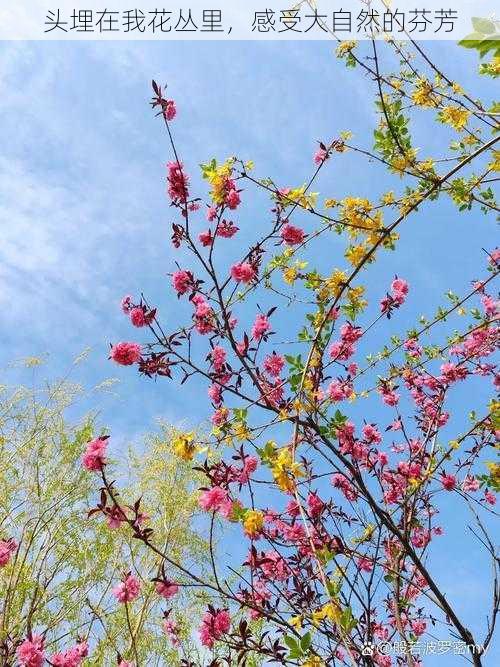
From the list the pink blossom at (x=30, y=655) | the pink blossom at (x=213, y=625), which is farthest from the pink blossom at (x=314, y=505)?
the pink blossom at (x=30, y=655)

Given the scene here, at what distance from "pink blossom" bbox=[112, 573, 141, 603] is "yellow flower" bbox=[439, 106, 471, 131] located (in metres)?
3.37

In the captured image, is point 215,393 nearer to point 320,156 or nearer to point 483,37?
point 320,156

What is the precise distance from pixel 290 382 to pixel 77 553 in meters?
5.47

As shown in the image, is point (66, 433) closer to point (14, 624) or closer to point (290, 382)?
point (14, 624)

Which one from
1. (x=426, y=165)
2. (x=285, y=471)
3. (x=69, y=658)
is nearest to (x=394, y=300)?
(x=426, y=165)

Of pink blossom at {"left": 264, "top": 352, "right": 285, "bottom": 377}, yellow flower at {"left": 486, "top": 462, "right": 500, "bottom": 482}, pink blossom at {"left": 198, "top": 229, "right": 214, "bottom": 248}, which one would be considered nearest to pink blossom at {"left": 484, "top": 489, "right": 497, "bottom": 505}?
yellow flower at {"left": 486, "top": 462, "right": 500, "bottom": 482}

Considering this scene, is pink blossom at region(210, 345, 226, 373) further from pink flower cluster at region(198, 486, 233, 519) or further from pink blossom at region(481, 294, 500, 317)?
pink blossom at region(481, 294, 500, 317)

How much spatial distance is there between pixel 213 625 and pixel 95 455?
1031 millimetres

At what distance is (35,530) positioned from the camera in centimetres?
651

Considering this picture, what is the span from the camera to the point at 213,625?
276 centimetres

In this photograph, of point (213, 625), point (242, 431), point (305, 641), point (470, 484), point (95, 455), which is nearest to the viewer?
point (305, 641)

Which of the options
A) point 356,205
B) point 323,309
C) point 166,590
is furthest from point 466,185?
point 166,590

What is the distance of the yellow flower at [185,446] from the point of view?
2.46m

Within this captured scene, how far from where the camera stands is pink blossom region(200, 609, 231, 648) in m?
2.75
